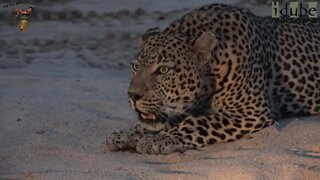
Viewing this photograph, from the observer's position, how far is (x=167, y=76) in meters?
6.39

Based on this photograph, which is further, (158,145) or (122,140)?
(122,140)

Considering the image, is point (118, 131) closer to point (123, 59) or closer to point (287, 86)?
point (287, 86)

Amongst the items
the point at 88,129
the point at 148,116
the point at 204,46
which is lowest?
the point at 88,129

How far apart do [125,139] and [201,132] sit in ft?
2.00

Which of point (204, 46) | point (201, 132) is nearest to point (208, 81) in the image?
point (204, 46)

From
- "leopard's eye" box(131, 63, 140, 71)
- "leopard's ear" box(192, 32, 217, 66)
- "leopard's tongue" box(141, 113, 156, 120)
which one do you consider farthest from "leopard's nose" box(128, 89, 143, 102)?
"leopard's ear" box(192, 32, 217, 66)

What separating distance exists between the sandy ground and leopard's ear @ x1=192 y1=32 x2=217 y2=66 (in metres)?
0.71

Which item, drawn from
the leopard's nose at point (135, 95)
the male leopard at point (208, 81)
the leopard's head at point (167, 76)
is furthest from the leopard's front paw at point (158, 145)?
the leopard's nose at point (135, 95)

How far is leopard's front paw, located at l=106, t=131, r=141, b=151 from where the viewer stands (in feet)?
21.4

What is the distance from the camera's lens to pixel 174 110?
21.2ft

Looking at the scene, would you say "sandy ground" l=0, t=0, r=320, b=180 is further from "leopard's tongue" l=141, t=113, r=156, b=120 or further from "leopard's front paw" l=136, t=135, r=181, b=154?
"leopard's tongue" l=141, t=113, r=156, b=120

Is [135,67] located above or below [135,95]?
above

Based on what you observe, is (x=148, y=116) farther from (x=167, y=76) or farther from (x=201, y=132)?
(x=201, y=132)

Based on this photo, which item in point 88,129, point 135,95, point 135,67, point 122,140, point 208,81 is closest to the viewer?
point 135,95
